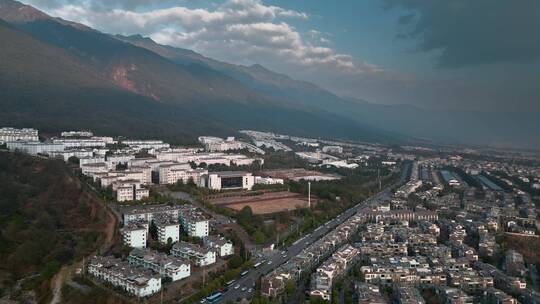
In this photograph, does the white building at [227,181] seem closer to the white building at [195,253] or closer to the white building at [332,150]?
the white building at [195,253]

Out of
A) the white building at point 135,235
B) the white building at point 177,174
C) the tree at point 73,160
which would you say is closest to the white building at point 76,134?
the tree at point 73,160

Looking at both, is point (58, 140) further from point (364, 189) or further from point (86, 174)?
point (364, 189)

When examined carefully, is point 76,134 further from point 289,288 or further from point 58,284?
point 289,288

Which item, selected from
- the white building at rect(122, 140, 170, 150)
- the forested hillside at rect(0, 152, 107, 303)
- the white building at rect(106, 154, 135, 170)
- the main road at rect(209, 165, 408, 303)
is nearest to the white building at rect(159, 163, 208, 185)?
the white building at rect(106, 154, 135, 170)

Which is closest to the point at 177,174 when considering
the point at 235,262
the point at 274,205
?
the point at 274,205

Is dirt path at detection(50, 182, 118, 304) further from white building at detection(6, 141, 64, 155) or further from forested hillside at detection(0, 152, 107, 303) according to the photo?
white building at detection(6, 141, 64, 155)
